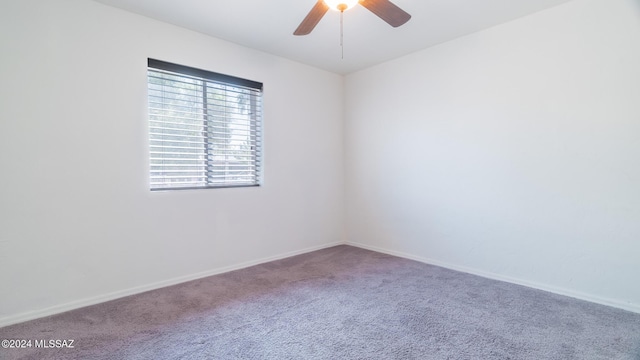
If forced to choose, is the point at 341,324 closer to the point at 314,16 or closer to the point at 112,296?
the point at 112,296

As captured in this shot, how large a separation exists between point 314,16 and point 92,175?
2.09 m

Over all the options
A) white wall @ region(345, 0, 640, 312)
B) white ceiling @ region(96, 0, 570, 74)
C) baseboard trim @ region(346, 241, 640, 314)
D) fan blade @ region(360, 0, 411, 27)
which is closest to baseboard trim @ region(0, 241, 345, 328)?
baseboard trim @ region(346, 241, 640, 314)

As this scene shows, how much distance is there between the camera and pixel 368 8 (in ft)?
6.20

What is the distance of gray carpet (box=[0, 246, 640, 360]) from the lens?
172cm

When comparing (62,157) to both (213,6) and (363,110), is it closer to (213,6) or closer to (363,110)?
(213,6)

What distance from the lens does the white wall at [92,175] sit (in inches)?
80.9

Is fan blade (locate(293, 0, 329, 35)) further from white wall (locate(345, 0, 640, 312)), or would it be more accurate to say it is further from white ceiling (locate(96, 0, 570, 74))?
white wall (locate(345, 0, 640, 312))

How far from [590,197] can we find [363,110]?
251cm

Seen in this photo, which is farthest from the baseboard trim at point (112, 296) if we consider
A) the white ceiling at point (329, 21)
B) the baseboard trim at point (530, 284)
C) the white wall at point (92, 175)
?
the white ceiling at point (329, 21)

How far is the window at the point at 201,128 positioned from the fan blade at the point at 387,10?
5.74ft

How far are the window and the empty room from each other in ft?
0.07

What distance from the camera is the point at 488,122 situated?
287cm

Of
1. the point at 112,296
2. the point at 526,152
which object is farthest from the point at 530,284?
A: the point at 112,296

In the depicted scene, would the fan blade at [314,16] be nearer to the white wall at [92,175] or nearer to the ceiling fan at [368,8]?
the ceiling fan at [368,8]
